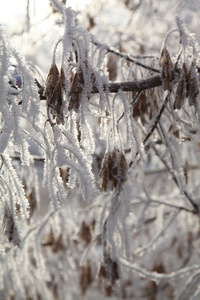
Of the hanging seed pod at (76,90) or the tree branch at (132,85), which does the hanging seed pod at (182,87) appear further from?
the hanging seed pod at (76,90)

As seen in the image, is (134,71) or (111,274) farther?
(134,71)

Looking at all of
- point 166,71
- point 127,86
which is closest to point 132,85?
point 127,86

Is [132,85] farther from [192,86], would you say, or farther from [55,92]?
[55,92]

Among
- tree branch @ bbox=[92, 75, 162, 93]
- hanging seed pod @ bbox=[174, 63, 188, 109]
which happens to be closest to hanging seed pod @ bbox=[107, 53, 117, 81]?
tree branch @ bbox=[92, 75, 162, 93]

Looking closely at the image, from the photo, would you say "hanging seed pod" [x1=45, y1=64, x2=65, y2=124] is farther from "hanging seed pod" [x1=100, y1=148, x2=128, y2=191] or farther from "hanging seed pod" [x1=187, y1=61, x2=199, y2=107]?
"hanging seed pod" [x1=187, y1=61, x2=199, y2=107]

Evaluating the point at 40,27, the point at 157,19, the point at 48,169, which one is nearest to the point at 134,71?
the point at 48,169

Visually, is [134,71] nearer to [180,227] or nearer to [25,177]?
[25,177]
